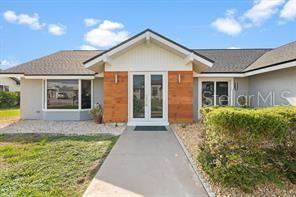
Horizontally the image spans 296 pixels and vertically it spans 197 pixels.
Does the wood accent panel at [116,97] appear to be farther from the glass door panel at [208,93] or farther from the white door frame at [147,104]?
the glass door panel at [208,93]

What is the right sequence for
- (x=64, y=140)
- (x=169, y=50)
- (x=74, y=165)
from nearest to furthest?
(x=74, y=165)
(x=64, y=140)
(x=169, y=50)

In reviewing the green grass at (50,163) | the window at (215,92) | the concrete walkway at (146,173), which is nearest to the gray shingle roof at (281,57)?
the window at (215,92)

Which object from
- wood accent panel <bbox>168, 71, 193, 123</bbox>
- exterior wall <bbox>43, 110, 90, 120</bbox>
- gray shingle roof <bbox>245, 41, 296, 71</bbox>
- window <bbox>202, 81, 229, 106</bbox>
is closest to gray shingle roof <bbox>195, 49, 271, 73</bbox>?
window <bbox>202, 81, 229, 106</bbox>

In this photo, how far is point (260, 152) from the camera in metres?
5.71

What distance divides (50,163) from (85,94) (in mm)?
10382

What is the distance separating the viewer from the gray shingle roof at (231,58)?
17.3m

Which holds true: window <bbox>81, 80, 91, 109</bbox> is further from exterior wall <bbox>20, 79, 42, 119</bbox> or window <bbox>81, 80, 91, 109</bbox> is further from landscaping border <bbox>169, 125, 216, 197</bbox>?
landscaping border <bbox>169, 125, 216, 197</bbox>

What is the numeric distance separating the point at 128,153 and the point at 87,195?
3.16 meters

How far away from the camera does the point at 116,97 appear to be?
1454 centimetres

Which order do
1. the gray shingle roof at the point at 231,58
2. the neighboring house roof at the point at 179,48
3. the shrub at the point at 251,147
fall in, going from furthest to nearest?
the gray shingle roof at the point at 231,58, the neighboring house roof at the point at 179,48, the shrub at the point at 251,147

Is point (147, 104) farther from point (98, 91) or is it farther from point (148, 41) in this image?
point (98, 91)

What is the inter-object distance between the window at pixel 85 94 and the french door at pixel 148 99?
4023 millimetres

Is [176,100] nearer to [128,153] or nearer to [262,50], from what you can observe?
[128,153]

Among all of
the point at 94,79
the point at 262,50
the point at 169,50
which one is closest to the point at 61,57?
the point at 94,79
